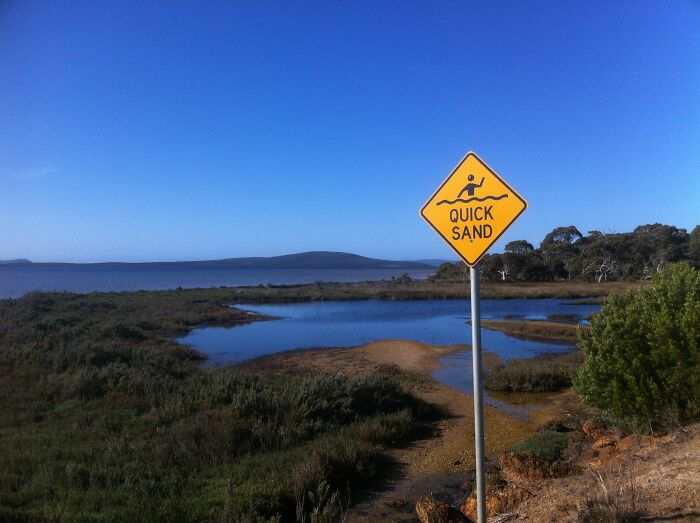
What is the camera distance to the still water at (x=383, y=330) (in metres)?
23.3

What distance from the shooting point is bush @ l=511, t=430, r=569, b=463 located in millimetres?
7909

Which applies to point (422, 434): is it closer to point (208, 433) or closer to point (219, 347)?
point (208, 433)

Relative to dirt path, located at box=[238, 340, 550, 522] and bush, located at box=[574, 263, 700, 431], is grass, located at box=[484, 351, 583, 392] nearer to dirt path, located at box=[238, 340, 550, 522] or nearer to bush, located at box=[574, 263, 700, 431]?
dirt path, located at box=[238, 340, 550, 522]

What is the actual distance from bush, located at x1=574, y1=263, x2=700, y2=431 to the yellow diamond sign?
465 centimetres

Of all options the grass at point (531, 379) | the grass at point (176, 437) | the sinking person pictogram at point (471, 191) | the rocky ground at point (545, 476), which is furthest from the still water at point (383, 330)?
the sinking person pictogram at point (471, 191)

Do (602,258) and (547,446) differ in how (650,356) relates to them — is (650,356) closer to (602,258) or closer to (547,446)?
(547,446)

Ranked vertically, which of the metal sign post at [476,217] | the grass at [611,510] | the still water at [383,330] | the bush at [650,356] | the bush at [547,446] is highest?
the metal sign post at [476,217]

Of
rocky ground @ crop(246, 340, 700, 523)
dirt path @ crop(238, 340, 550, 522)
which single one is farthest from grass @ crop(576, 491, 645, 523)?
dirt path @ crop(238, 340, 550, 522)

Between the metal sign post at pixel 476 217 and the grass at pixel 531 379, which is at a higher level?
the metal sign post at pixel 476 217

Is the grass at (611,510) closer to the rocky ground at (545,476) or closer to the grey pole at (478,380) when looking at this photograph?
the rocky ground at (545,476)

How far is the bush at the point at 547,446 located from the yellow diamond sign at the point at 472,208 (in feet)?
17.5

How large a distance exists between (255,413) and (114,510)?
4.43m

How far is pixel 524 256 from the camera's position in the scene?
260 feet

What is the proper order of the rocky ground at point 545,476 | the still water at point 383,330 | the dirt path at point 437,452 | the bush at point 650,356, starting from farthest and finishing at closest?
the still water at point 383,330 < the dirt path at point 437,452 < the bush at point 650,356 < the rocky ground at point 545,476
